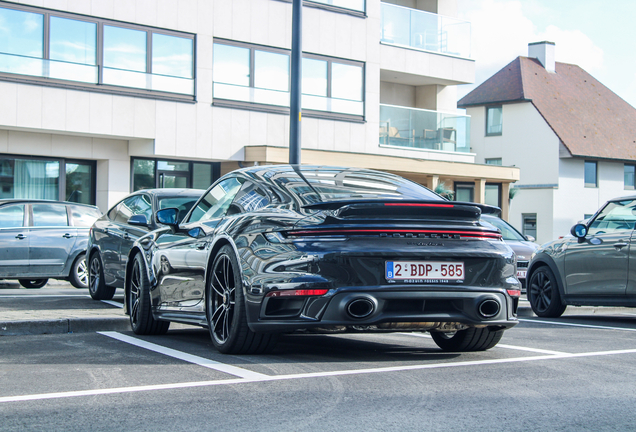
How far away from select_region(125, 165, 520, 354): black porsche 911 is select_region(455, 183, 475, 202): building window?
26.2 metres

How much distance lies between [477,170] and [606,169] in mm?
24712

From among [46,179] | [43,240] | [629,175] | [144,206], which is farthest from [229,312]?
[629,175]

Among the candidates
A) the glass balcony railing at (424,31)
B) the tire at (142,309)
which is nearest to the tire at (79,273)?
the tire at (142,309)

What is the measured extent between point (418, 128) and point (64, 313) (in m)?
18.8

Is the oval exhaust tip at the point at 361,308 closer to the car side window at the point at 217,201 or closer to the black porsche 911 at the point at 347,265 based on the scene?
the black porsche 911 at the point at 347,265

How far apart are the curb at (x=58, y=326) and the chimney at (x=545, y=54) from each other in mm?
49534

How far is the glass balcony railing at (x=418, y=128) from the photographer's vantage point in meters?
26.0

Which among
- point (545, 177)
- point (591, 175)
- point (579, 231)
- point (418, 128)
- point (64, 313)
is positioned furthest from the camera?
point (591, 175)

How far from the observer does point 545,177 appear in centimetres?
4903

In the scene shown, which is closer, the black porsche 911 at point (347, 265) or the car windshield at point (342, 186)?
the black porsche 911 at point (347, 265)

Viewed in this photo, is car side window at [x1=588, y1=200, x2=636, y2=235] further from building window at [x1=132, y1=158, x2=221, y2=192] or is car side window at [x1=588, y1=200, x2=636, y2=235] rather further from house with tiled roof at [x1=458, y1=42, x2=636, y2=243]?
house with tiled roof at [x1=458, y1=42, x2=636, y2=243]

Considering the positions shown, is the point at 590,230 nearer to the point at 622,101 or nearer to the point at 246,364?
the point at 246,364

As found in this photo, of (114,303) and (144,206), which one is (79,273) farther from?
(144,206)

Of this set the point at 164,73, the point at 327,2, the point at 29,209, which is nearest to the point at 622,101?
the point at 327,2
